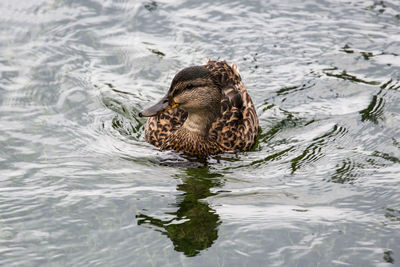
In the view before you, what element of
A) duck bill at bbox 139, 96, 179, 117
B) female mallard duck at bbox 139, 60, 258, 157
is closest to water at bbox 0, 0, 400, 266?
female mallard duck at bbox 139, 60, 258, 157

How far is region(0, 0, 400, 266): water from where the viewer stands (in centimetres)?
612

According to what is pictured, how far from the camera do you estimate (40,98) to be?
8680 mm

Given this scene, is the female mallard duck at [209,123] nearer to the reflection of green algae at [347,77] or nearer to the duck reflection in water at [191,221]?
the duck reflection in water at [191,221]

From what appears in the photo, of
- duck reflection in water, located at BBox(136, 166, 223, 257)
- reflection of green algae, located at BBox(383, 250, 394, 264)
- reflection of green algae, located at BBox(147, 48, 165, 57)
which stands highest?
reflection of green algae, located at BBox(147, 48, 165, 57)

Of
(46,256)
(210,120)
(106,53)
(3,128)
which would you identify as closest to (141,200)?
(46,256)

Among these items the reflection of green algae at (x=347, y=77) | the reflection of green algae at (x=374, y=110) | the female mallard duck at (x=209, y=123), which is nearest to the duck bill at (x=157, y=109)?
the female mallard duck at (x=209, y=123)

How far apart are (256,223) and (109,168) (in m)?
1.97

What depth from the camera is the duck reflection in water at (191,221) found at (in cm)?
614

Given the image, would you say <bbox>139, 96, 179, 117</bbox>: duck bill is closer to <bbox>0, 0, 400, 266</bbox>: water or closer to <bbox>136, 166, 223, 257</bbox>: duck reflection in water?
<bbox>0, 0, 400, 266</bbox>: water

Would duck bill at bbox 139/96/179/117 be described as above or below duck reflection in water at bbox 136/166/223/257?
above

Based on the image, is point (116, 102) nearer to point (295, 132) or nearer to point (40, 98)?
point (40, 98)

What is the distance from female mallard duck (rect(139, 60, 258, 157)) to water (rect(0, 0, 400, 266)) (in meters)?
0.19

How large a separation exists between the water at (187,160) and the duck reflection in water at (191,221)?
2 centimetres

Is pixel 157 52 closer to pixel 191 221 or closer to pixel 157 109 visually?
pixel 157 109
